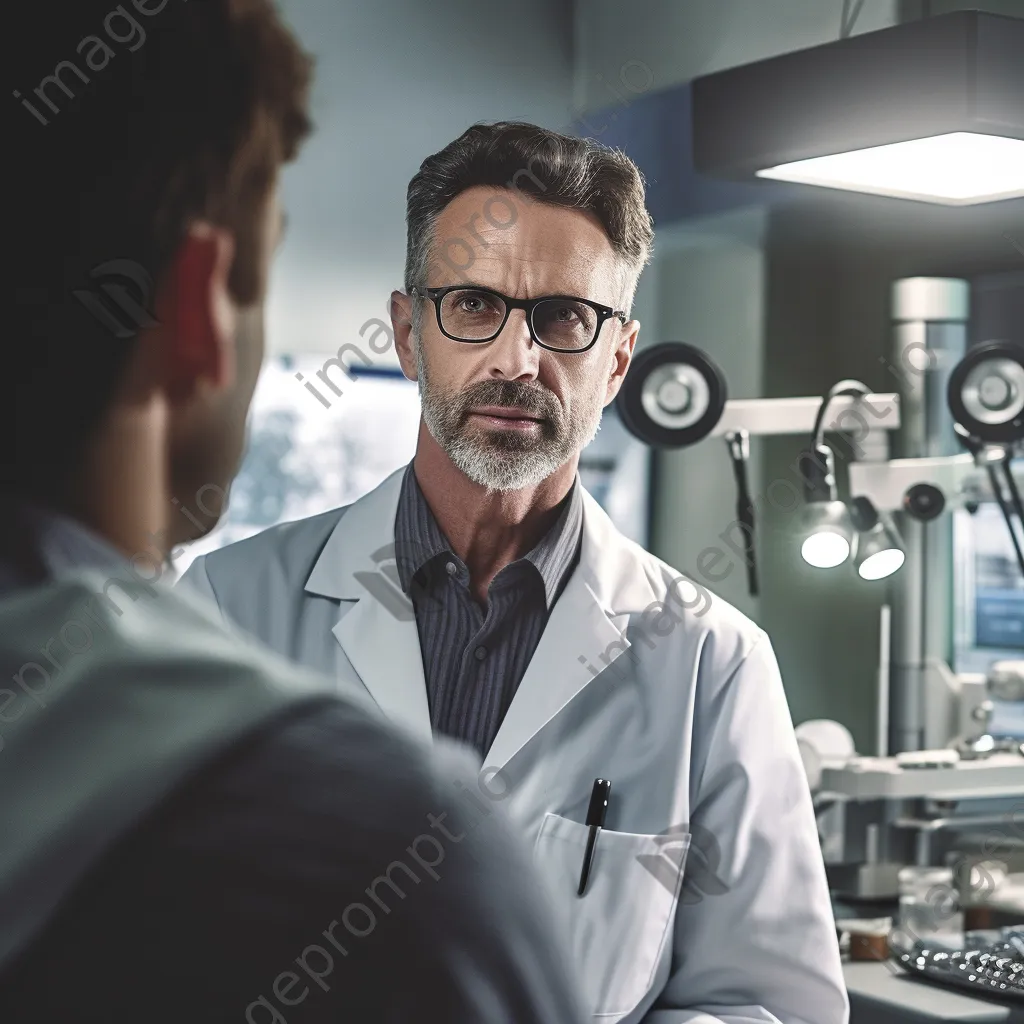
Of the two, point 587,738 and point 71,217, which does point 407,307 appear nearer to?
point 587,738

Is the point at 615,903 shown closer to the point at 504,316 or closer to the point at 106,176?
the point at 504,316

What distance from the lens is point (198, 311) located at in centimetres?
48

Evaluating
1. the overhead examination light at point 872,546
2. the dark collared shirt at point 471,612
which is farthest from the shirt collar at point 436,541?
the overhead examination light at point 872,546

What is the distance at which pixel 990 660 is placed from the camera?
1984mm

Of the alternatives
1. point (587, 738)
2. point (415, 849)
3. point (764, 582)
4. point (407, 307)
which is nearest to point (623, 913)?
point (587, 738)

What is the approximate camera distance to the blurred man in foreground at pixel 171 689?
381 mm

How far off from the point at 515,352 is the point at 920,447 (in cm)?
92

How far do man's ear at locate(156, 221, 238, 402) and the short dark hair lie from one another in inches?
22.4

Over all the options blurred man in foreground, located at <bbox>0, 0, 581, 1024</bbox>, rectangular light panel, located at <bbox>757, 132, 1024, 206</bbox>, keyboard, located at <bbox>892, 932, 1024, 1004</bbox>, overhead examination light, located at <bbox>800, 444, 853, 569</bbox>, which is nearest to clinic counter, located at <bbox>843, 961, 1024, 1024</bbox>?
keyboard, located at <bbox>892, 932, 1024, 1004</bbox>

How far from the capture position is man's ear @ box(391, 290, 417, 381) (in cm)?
106

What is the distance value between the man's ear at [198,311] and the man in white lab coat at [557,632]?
55 cm

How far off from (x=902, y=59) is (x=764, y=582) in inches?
41.5

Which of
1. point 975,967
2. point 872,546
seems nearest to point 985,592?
point 872,546

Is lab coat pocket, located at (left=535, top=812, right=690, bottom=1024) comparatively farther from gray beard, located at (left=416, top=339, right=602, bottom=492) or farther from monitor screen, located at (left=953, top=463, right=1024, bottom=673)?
monitor screen, located at (left=953, top=463, right=1024, bottom=673)
